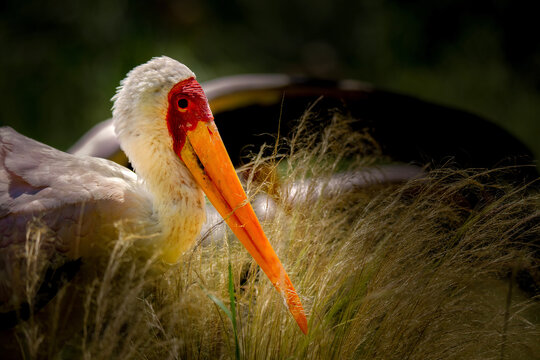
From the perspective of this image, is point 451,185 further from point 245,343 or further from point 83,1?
point 83,1

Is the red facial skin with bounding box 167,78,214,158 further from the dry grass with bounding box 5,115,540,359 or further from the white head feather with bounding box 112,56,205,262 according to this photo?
Answer: the dry grass with bounding box 5,115,540,359

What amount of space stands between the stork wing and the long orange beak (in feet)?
0.52

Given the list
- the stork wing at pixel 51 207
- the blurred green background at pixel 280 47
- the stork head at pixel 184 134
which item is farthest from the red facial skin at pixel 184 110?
the blurred green background at pixel 280 47

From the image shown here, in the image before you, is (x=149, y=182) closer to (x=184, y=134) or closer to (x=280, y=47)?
(x=184, y=134)

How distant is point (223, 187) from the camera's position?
48.6 inches

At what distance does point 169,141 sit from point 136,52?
264 centimetres

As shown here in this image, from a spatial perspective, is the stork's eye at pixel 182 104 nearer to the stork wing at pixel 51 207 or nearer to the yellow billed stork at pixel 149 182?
the yellow billed stork at pixel 149 182

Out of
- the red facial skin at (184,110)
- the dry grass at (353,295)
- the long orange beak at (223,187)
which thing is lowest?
the dry grass at (353,295)

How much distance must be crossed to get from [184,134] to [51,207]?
0.34 metres

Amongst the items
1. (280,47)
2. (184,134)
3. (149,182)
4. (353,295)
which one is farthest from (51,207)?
(280,47)

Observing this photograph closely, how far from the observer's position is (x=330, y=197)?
56.9 inches

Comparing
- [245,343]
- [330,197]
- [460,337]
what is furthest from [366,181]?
[245,343]

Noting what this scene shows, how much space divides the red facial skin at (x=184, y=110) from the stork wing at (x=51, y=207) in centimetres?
18

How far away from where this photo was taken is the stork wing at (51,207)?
1.08m
